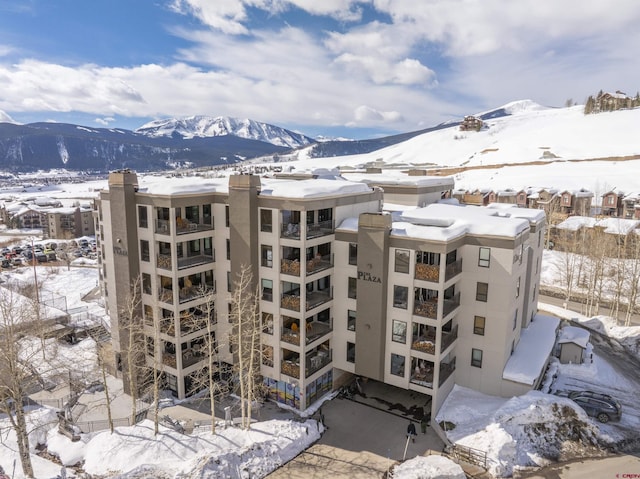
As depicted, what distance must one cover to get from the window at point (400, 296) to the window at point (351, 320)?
3687 millimetres

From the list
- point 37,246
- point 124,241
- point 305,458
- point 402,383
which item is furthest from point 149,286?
point 37,246

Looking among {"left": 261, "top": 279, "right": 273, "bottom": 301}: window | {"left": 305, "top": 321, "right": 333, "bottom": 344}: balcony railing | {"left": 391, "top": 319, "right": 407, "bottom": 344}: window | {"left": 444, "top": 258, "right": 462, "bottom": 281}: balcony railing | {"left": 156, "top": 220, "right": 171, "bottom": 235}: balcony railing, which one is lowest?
{"left": 305, "top": 321, "right": 333, "bottom": 344}: balcony railing

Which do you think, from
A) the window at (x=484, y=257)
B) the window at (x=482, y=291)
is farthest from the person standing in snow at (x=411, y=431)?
the window at (x=484, y=257)

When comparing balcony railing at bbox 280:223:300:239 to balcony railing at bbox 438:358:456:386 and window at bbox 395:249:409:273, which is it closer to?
window at bbox 395:249:409:273

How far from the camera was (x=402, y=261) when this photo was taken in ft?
95.6

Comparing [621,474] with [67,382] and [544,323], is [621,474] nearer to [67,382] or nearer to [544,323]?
[544,323]

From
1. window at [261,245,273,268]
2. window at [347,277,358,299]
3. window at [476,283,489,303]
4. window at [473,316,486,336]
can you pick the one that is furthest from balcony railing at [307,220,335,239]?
window at [473,316,486,336]

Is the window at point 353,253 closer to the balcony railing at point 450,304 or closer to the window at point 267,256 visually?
the window at point 267,256

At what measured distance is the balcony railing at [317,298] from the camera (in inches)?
1203

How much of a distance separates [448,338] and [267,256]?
14.8 metres

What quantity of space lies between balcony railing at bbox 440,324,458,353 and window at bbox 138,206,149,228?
2421cm

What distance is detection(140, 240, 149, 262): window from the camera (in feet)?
106

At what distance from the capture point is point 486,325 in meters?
30.4

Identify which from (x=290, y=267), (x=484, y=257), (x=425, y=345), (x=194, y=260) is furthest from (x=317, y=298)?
(x=484, y=257)
